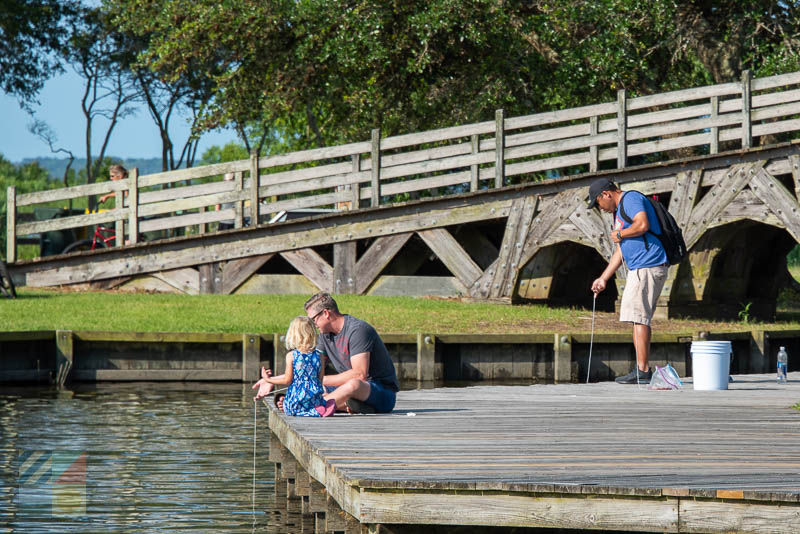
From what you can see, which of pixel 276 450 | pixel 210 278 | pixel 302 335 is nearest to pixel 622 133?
pixel 210 278

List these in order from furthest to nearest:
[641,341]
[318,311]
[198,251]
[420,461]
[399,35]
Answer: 1. [399,35]
2. [198,251]
3. [641,341]
4. [318,311]
5. [420,461]

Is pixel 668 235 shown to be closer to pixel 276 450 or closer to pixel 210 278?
pixel 276 450

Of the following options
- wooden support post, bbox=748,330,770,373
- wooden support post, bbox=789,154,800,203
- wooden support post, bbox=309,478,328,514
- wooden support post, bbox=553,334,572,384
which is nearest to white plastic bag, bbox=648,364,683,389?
wooden support post, bbox=309,478,328,514

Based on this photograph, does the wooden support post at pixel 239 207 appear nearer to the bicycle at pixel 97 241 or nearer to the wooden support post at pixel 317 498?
the bicycle at pixel 97 241

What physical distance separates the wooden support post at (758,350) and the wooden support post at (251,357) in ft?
26.0

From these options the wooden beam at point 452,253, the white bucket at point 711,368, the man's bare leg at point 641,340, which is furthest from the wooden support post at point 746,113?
the man's bare leg at point 641,340

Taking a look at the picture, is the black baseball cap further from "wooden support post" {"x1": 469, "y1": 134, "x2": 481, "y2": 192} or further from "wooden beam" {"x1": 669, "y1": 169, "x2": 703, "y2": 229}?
"wooden support post" {"x1": 469, "y1": 134, "x2": 481, "y2": 192}

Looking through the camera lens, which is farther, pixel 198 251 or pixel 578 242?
pixel 198 251

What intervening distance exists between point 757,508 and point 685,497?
366mm

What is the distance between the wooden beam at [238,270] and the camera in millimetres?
23328

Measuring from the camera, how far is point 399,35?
82.0 feet

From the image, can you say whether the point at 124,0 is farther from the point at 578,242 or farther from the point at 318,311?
the point at 318,311

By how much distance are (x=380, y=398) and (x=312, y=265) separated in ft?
44.8

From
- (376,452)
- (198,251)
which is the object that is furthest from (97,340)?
(376,452)
